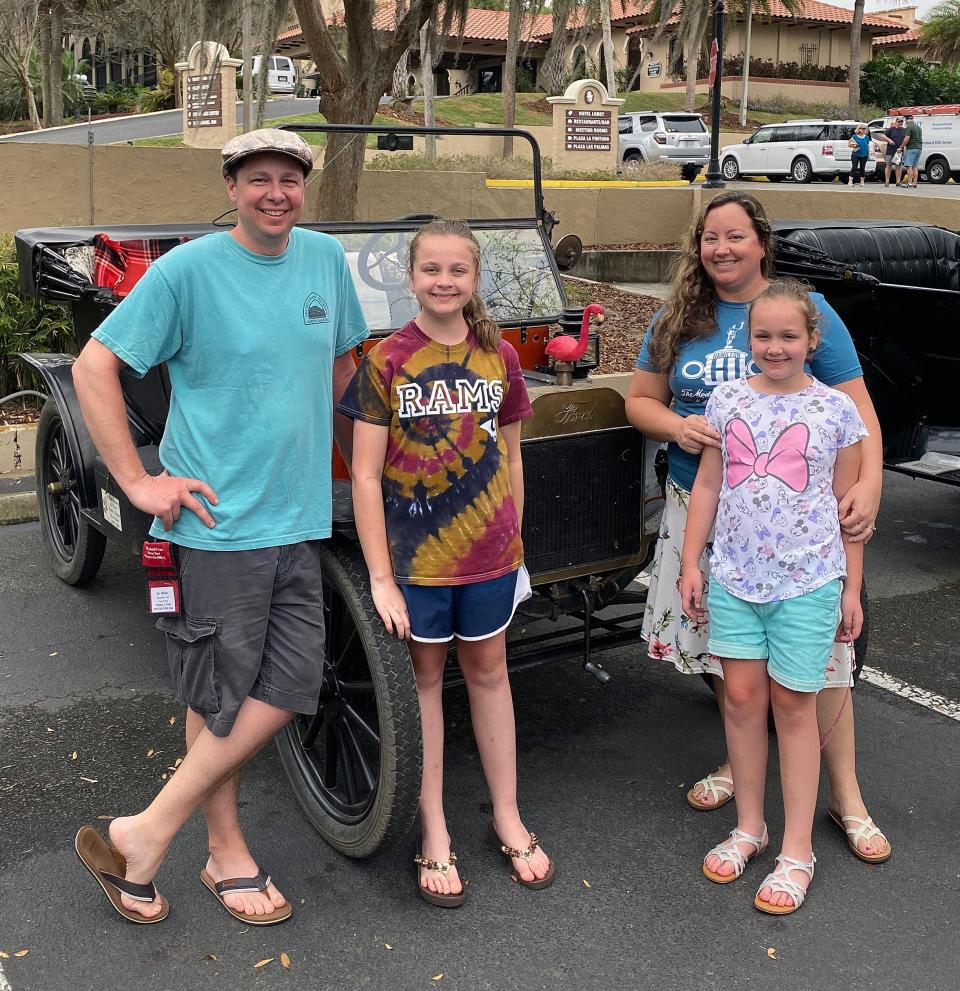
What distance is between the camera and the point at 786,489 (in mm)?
2941

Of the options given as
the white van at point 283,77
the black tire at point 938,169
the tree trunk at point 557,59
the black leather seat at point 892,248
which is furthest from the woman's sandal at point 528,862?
the white van at point 283,77

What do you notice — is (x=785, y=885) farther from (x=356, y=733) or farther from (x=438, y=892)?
(x=356, y=733)

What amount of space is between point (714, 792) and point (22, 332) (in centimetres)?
590

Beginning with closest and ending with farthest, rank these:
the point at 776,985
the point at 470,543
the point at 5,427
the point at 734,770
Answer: the point at 776,985
the point at 470,543
the point at 734,770
the point at 5,427

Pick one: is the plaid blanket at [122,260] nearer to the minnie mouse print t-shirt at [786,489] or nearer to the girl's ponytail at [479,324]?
the girl's ponytail at [479,324]

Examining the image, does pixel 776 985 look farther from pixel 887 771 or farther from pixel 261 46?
pixel 261 46

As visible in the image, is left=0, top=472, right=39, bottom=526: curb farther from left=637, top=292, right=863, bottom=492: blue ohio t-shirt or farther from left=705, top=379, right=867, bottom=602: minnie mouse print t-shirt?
left=705, top=379, right=867, bottom=602: minnie mouse print t-shirt

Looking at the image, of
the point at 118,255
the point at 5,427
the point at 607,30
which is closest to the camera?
the point at 118,255

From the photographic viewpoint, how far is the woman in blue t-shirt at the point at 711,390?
314 cm

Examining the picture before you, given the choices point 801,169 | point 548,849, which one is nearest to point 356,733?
point 548,849

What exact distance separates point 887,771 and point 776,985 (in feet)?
4.13

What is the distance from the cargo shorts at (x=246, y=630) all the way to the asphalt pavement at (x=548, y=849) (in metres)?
0.62

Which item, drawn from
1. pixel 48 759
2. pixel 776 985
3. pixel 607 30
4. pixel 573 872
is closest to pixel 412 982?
pixel 573 872

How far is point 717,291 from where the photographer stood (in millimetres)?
3279
